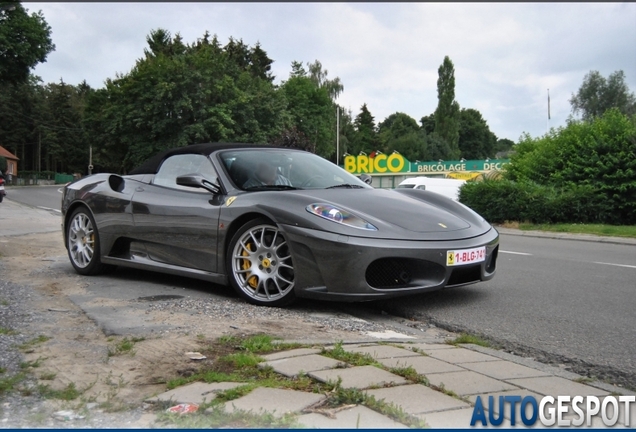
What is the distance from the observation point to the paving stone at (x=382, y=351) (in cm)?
348

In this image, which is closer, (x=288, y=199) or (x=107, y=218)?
(x=288, y=199)

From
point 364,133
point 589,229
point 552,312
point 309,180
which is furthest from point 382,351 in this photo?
point 364,133

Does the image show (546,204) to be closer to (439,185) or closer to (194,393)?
(439,185)

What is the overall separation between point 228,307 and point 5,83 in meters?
47.5

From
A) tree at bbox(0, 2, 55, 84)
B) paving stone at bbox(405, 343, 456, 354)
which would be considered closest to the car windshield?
paving stone at bbox(405, 343, 456, 354)

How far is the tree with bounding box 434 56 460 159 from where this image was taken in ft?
323

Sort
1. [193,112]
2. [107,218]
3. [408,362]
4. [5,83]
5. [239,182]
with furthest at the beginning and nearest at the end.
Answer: [5,83] < [193,112] < [107,218] < [239,182] < [408,362]

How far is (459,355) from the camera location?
361 cm

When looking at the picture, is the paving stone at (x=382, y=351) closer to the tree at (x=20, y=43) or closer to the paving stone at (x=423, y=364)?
the paving stone at (x=423, y=364)

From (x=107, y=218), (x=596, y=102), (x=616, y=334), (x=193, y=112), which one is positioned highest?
(x=596, y=102)

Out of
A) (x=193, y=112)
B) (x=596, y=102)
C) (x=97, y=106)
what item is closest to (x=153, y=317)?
(x=193, y=112)

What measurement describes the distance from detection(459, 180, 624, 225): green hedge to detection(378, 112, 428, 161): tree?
2973 inches

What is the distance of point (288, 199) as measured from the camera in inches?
202

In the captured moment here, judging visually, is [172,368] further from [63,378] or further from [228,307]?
[228,307]
